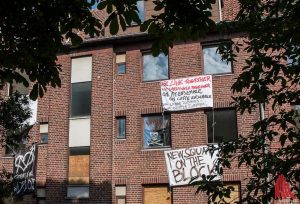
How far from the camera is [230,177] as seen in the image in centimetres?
1969

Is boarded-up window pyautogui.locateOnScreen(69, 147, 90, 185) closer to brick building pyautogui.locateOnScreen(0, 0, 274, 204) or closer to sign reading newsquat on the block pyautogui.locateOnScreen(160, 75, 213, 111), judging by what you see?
brick building pyautogui.locateOnScreen(0, 0, 274, 204)

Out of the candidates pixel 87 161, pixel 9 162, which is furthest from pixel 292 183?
pixel 9 162

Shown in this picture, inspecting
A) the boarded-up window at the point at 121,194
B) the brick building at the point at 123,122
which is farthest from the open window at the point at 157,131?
the boarded-up window at the point at 121,194

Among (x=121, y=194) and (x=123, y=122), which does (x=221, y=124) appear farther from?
(x=121, y=194)

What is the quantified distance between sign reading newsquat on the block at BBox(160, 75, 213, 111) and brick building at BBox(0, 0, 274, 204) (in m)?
0.27

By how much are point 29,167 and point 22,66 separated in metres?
17.1

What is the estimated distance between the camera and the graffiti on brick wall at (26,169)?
73.2 feet

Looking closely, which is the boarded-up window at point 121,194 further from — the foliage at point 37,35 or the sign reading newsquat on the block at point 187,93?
the foliage at point 37,35

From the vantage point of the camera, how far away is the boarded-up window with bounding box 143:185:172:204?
2066 cm

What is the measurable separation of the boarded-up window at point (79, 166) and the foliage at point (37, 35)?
15.9 meters

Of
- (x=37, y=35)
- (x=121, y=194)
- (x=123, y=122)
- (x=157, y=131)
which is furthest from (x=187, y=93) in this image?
(x=37, y=35)

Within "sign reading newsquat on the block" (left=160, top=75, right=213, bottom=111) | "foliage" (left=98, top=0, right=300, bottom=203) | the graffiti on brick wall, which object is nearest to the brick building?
"sign reading newsquat on the block" (left=160, top=75, right=213, bottom=111)

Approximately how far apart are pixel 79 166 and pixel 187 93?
5804 mm

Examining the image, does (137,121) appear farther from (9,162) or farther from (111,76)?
(9,162)
